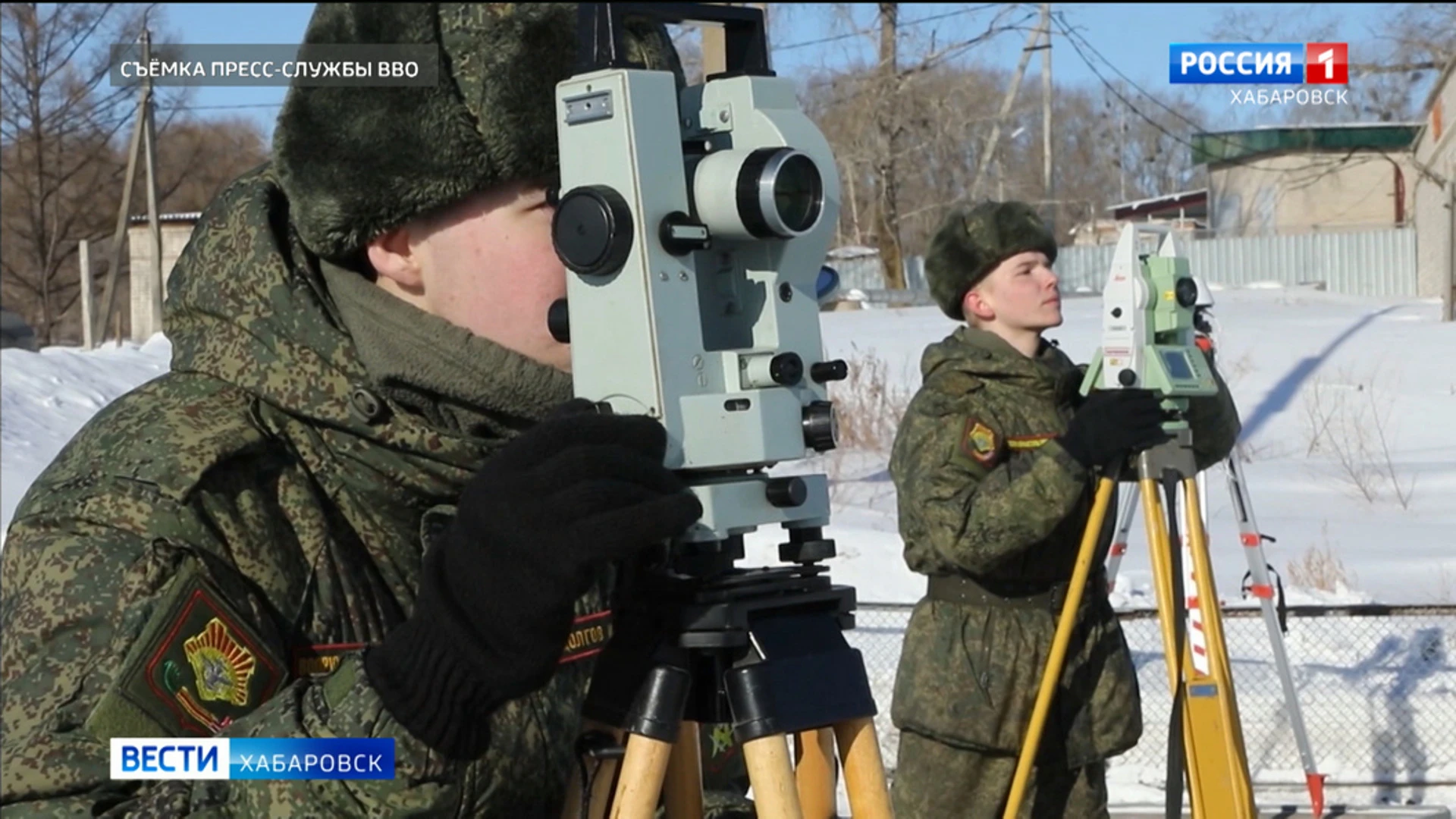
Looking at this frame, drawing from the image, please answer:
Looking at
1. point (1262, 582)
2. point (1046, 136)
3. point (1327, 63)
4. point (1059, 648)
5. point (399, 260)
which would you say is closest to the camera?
point (399, 260)

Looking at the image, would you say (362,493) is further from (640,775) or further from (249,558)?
(640,775)

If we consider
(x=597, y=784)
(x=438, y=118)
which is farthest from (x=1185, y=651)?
(x=438, y=118)

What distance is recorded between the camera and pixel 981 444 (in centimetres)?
379

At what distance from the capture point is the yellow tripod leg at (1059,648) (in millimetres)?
3660

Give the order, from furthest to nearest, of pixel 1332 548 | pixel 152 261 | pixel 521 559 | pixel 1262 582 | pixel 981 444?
1. pixel 152 261
2. pixel 1332 548
3. pixel 1262 582
4. pixel 981 444
5. pixel 521 559

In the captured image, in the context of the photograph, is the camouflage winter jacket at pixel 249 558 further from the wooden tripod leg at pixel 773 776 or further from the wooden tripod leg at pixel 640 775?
the wooden tripod leg at pixel 773 776

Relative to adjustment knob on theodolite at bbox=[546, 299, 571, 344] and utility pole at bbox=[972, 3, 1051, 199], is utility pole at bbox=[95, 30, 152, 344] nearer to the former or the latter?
utility pole at bbox=[972, 3, 1051, 199]

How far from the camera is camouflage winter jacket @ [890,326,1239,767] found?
3.77 m

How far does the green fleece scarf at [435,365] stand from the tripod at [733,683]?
0.68 ft

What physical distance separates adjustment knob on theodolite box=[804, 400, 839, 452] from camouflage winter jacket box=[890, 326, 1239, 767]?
2.23m

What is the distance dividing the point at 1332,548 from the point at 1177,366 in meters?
1.24

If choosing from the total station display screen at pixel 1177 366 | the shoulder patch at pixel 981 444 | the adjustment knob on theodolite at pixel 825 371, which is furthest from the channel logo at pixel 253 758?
the total station display screen at pixel 1177 366

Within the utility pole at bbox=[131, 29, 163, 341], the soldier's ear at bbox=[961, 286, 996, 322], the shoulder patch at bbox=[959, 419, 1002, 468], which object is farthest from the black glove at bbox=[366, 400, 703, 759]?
the utility pole at bbox=[131, 29, 163, 341]

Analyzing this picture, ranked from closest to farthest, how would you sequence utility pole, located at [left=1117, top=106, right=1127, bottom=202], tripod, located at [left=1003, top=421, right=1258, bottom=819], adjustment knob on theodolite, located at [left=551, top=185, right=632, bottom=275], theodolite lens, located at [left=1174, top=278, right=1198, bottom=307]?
adjustment knob on theodolite, located at [left=551, top=185, right=632, bottom=275] < tripod, located at [left=1003, top=421, right=1258, bottom=819] < theodolite lens, located at [left=1174, top=278, right=1198, bottom=307] < utility pole, located at [left=1117, top=106, right=1127, bottom=202]
